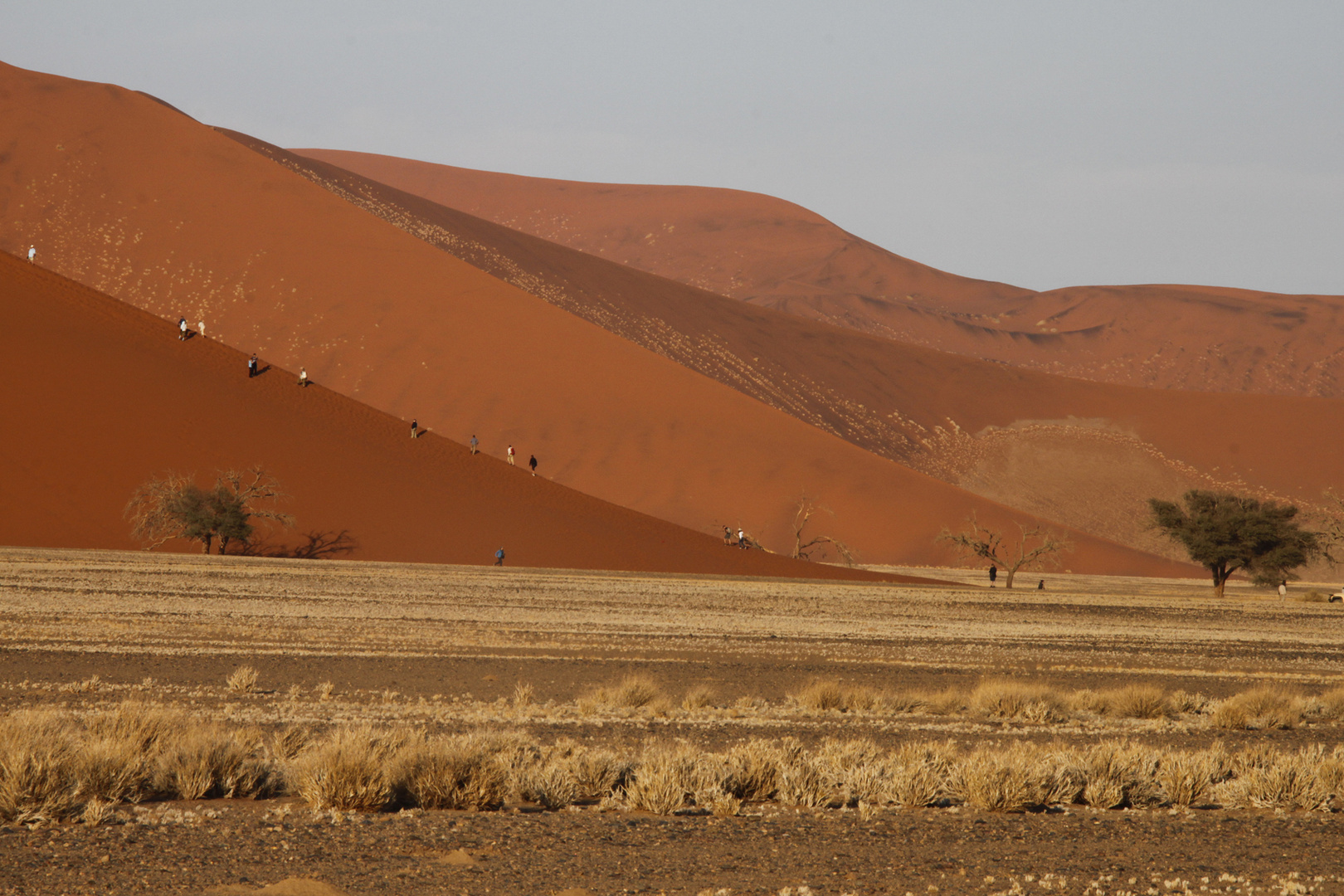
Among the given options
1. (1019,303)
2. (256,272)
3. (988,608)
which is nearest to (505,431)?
(256,272)

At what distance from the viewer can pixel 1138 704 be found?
512 inches

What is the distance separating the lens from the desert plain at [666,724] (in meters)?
6.10

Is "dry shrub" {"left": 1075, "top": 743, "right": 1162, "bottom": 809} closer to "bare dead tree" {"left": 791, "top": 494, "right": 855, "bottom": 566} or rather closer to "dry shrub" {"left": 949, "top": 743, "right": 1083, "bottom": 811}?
"dry shrub" {"left": 949, "top": 743, "right": 1083, "bottom": 811}

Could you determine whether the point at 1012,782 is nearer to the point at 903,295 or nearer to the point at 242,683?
the point at 242,683

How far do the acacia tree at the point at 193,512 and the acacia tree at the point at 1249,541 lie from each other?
3078cm

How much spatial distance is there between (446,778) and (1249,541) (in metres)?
43.4

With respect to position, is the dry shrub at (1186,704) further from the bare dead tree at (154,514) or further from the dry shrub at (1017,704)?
the bare dead tree at (154,514)

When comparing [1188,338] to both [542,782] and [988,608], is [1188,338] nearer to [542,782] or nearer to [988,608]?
[988,608]

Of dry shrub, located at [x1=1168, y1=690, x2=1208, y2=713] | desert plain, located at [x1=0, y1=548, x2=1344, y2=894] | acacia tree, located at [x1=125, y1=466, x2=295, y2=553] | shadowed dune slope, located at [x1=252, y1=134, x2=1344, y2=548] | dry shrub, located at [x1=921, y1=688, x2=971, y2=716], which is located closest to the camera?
desert plain, located at [x1=0, y1=548, x2=1344, y2=894]

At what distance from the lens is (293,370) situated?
58531 mm

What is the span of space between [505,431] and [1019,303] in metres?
119

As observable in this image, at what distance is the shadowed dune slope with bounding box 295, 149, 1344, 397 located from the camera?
136000mm

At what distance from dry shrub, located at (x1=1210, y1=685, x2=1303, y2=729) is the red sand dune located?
39389 mm

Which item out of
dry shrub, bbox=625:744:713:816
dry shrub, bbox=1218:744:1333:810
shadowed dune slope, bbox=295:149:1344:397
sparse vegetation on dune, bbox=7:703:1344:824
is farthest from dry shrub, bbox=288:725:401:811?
shadowed dune slope, bbox=295:149:1344:397
